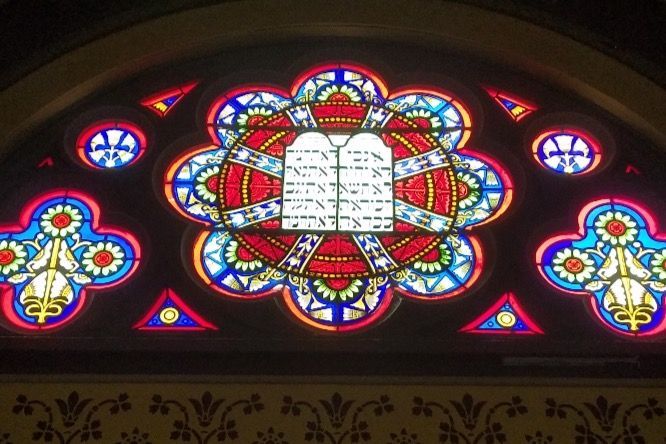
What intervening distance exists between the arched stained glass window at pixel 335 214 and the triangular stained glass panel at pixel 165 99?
0.01 meters

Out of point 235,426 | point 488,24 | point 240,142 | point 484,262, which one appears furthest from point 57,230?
point 488,24

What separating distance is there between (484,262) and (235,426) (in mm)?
1521

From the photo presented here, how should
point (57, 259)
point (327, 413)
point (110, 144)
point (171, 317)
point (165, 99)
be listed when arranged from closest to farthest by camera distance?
point (327, 413), point (171, 317), point (57, 259), point (110, 144), point (165, 99)

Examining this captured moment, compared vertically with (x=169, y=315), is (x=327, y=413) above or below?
below

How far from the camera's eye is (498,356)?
4809mm

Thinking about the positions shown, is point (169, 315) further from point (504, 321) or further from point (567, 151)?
point (567, 151)

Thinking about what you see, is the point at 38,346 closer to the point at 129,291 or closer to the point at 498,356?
the point at 129,291

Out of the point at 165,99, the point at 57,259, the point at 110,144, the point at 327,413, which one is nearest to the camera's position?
the point at 327,413

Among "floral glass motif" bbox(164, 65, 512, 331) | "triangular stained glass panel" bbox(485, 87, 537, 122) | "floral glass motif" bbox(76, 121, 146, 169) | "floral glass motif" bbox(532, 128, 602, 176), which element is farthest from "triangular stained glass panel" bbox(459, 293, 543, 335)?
→ "floral glass motif" bbox(76, 121, 146, 169)

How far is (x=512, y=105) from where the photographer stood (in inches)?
244

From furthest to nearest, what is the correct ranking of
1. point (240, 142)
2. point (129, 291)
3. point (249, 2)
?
point (249, 2) → point (240, 142) → point (129, 291)

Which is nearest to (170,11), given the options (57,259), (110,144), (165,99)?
(165,99)

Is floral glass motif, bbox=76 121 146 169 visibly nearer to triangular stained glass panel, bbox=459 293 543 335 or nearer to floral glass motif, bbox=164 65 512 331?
floral glass motif, bbox=164 65 512 331

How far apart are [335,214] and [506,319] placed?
3.34 feet
